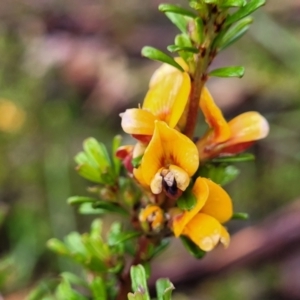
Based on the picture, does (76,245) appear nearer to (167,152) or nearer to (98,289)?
(98,289)

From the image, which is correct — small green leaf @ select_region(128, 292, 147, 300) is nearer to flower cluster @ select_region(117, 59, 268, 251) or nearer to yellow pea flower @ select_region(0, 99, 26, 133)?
flower cluster @ select_region(117, 59, 268, 251)

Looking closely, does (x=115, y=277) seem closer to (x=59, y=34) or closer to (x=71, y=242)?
(x=71, y=242)

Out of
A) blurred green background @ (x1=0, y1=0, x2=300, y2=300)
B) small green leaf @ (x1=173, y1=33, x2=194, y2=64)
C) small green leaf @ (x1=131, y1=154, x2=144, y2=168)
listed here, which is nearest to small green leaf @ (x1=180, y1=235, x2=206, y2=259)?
small green leaf @ (x1=131, y1=154, x2=144, y2=168)

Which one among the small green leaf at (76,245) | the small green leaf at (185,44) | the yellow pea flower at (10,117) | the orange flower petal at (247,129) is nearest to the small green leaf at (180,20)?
the small green leaf at (185,44)

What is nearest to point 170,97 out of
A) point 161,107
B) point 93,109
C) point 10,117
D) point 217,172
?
point 161,107

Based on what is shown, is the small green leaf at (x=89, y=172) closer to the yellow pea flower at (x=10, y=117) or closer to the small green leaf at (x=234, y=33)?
the small green leaf at (x=234, y=33)

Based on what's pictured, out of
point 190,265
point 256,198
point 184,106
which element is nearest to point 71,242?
point 184,106
